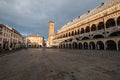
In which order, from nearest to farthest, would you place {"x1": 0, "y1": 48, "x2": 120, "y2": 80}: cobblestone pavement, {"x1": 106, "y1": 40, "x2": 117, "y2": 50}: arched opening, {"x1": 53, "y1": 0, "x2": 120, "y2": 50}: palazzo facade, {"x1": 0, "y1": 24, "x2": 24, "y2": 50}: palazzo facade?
{"x1": 0, "y1": 48, "x2": 120, "y2": 80}: cobblestone pavement, {"x1": 53, "y1": 0, "x2": 120, "y2": 50}: palazzo facade, {"x1": 106, "y1": 40, "x2": 117, "y2": 50}: arched opening, {"x1": 0, "y1": 24, "x2": 24, "y2": 50}: palazzo facade

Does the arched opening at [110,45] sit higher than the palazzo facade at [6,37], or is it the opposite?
the palazzo facade at [6,37]

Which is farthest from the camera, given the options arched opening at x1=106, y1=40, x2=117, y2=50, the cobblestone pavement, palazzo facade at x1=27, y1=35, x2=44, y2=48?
palazzo facade at x1=27, y1=35, x2=44, y2=48

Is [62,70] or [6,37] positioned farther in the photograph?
[6,37]

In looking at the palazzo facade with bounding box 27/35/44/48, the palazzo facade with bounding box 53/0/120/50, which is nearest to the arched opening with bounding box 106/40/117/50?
the palazzo facade with bounding box 53/0/120/50

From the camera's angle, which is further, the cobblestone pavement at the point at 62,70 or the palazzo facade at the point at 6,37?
the palazzo facade at the point at 6,37

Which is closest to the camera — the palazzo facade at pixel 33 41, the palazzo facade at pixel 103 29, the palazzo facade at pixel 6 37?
the palazzo facade at pixel 103 29

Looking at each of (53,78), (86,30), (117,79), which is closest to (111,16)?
(86,30)

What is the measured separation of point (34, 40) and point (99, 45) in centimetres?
6818

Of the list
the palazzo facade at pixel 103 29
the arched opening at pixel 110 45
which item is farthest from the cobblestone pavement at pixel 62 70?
the arched opening at pixel 110 45

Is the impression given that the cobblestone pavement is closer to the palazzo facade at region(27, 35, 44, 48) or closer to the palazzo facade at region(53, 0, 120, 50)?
the palazzo facade at region(53, 0, 120, 50)

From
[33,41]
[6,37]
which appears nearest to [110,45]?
[6,37]

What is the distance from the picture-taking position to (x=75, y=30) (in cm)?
4100

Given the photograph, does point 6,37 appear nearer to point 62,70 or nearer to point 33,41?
point 62,70

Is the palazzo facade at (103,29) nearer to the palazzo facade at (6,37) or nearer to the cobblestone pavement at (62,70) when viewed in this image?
the cobblestone pavement at (62,70)
